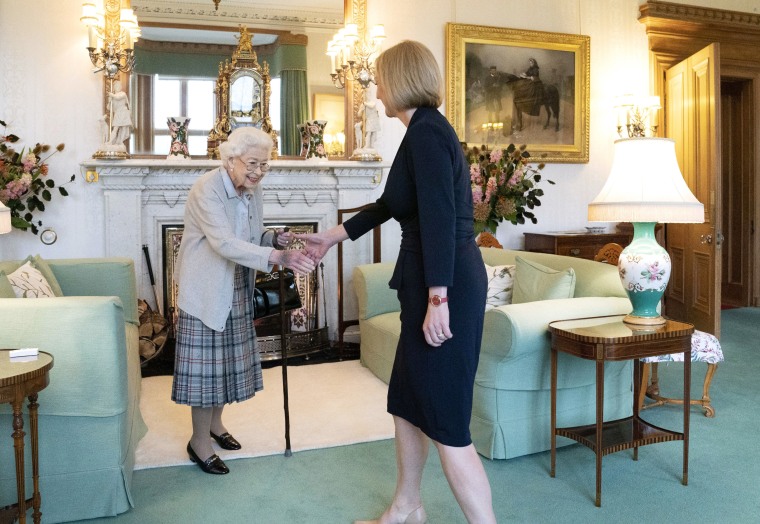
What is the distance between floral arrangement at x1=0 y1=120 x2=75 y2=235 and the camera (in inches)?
185

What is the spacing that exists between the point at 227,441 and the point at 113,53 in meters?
3.09

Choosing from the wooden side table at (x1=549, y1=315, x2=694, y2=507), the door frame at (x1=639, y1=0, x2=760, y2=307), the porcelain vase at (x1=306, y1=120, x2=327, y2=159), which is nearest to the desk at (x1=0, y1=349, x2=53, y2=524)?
the wooden side table at (x1=549, y1=315, x2=694, y2=507)

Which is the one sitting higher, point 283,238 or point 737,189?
point 737,189

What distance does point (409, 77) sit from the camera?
205cm

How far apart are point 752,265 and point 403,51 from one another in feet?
22.0

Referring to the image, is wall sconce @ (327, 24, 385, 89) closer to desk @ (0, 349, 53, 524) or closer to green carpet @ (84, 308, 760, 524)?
green carpet @ (84, 308, 760, 524)

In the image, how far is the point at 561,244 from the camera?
5.84m

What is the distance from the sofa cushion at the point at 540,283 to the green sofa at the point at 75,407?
6.54 feet

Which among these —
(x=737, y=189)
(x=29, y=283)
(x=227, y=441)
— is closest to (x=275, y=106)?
(x=29, y=283)

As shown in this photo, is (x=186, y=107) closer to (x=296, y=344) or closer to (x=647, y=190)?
(x=296, y=344)

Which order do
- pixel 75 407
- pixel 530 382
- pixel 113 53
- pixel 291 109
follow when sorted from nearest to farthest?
1. pixel 75 407
2. pixel 530 382
3. pixel 113 53
4. pixel 291 109

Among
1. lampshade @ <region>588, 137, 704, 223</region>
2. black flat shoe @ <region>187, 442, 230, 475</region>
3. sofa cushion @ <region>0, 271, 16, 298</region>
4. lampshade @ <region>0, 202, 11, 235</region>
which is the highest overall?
lampshade @ <region>588, 137, 704, 223</region>

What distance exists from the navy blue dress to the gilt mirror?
3712mm

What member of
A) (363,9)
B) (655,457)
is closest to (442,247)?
(655,457)
